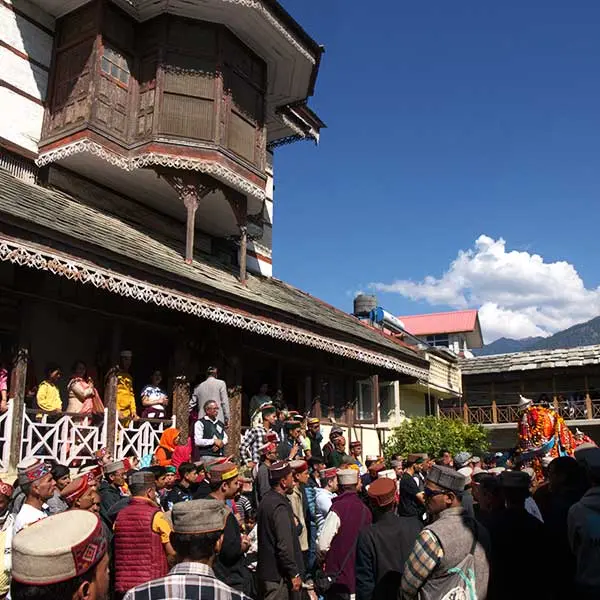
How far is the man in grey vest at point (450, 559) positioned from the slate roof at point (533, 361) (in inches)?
1145

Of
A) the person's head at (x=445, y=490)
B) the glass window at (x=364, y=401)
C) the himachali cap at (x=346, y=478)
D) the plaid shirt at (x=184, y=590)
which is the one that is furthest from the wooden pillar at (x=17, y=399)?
the glass window at (x=364, y=401)

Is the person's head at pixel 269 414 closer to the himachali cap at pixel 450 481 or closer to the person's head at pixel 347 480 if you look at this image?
the person's head at pixel 347 480

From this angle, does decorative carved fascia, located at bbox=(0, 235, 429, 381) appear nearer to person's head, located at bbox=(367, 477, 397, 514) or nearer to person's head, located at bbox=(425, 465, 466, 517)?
person's head, located at bbox=(367, 477, 397, 514)

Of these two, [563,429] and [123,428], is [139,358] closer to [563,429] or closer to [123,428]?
[123,428]

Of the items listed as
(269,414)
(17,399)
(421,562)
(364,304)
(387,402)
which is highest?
(364,304)

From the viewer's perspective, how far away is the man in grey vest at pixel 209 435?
998 cm

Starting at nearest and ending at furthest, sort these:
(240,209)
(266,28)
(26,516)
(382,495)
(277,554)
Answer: (382,495) < (26,516) < (277,554) < (266,28) < (240,209)

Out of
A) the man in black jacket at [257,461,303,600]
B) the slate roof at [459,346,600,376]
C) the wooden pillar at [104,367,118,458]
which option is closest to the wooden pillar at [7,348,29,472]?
the wooden pillar at [104,367,118,458]

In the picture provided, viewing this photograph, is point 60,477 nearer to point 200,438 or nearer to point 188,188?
point 200,438

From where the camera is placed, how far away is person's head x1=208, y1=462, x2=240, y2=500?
610cm

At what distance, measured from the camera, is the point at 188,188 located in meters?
13.1

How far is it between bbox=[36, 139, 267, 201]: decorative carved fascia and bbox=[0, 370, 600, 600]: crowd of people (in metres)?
6.78

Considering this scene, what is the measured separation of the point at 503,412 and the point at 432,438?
53.0ft

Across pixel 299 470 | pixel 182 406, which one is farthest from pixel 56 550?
pixel 182 406
